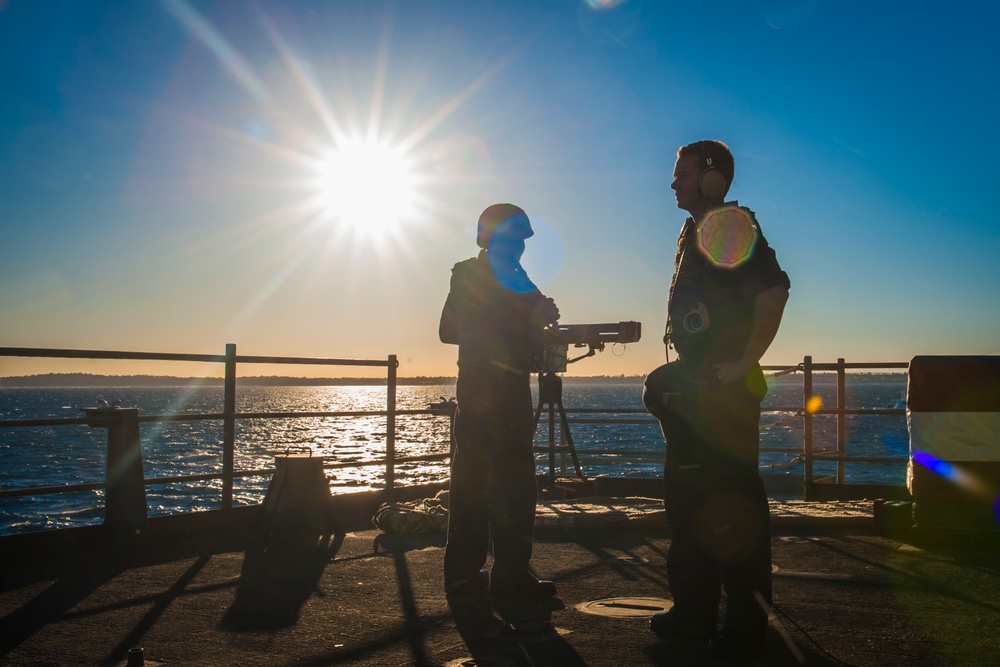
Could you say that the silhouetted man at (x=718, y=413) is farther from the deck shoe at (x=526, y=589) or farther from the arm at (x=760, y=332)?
the deck shoe at (x=526, y=589)

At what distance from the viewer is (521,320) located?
3801 millimetres

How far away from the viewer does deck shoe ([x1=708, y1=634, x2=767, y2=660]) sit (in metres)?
2.67

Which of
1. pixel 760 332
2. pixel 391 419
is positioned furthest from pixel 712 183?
pixel 391 419

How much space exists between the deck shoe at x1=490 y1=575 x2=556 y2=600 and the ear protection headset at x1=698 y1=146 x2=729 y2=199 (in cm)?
170

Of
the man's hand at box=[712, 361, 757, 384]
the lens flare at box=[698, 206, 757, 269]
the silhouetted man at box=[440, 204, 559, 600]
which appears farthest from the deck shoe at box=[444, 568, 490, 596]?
the lens flare at box=[698, 206, 757, 269]

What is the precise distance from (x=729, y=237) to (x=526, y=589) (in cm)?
167

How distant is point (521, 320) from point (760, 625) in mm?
1631

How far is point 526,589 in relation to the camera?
3551 millimetres

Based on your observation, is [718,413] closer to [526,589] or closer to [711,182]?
[711,182]

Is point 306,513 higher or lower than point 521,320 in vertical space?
lower

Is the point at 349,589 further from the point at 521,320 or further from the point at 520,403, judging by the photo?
the point at 521,320

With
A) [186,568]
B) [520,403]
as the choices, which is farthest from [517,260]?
[186,568]

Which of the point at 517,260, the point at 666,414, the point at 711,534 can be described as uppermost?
the point at 517,260

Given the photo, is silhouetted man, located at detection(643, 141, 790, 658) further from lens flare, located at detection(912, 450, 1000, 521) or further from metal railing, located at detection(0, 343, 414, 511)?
metal railing, located at detection(0, 343, 414, 511)
